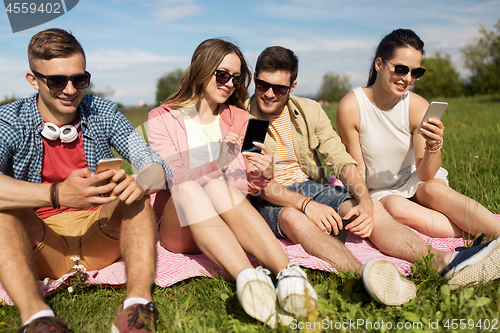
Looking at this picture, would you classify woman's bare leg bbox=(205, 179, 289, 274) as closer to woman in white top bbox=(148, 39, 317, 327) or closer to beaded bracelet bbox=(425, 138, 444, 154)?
woman in white top bbox=(148, 39, 317, 327)

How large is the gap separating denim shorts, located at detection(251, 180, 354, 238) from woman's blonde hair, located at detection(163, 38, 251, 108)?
102 cm

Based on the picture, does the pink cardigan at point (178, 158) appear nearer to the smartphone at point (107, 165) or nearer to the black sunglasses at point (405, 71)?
the smartphone at point (107, 165)

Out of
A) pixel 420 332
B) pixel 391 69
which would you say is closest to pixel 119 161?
pixel 420 332

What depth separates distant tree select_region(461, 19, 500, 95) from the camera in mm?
36784

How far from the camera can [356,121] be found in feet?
10.9

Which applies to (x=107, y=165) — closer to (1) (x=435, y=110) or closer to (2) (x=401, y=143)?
(1) (x=435, y=110)

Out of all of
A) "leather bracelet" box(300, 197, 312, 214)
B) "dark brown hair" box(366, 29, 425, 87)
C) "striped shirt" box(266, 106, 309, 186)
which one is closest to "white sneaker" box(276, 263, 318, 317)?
A: "leather bracelet" box(300, 197, 312, 214)

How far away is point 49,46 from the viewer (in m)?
2.29

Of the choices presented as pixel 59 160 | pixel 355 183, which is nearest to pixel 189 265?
pixel 59 160

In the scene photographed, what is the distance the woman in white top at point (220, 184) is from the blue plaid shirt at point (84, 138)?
10.2 inches

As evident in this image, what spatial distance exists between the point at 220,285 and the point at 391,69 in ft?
7.66

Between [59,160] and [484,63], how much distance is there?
4914 centimetres

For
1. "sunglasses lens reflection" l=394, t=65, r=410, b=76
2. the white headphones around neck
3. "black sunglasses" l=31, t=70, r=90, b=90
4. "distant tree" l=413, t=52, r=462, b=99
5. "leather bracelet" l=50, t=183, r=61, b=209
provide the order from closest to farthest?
"leather bracelet" l=50, t=183, r=61, b=209 → "black sunglasses" l=31, t=70, r=90, b=90 → the white headphones around neck → "sunglasses lens reflection" l=394, t=65, r=410, b=76 → "distant tree" l=413, t=52, r=462, b=99

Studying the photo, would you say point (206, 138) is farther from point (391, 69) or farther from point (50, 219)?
point (391, 69)
